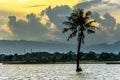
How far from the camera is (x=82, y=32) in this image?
332 feet

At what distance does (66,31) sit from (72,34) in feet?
5.31

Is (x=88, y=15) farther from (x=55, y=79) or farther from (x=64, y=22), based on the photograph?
(x=55, y=79)

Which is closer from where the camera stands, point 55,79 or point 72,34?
point 55,79

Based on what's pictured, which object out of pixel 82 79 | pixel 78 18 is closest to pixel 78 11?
pixel 78 18

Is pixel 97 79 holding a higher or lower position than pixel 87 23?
lower

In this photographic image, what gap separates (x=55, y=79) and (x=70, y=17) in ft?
123

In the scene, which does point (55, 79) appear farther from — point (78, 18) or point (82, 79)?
point (78, 18)

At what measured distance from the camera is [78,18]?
101m

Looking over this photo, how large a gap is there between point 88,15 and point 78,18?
2817 millimetres

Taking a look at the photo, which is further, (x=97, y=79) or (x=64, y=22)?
(x=64, y=22)

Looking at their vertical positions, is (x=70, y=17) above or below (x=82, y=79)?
above

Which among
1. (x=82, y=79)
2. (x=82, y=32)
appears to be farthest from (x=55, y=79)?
(x=82, y=32)

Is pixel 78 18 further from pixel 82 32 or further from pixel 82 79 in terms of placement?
pixel 82 79

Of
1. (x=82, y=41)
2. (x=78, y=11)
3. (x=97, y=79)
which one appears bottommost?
(x=97, y=79)
